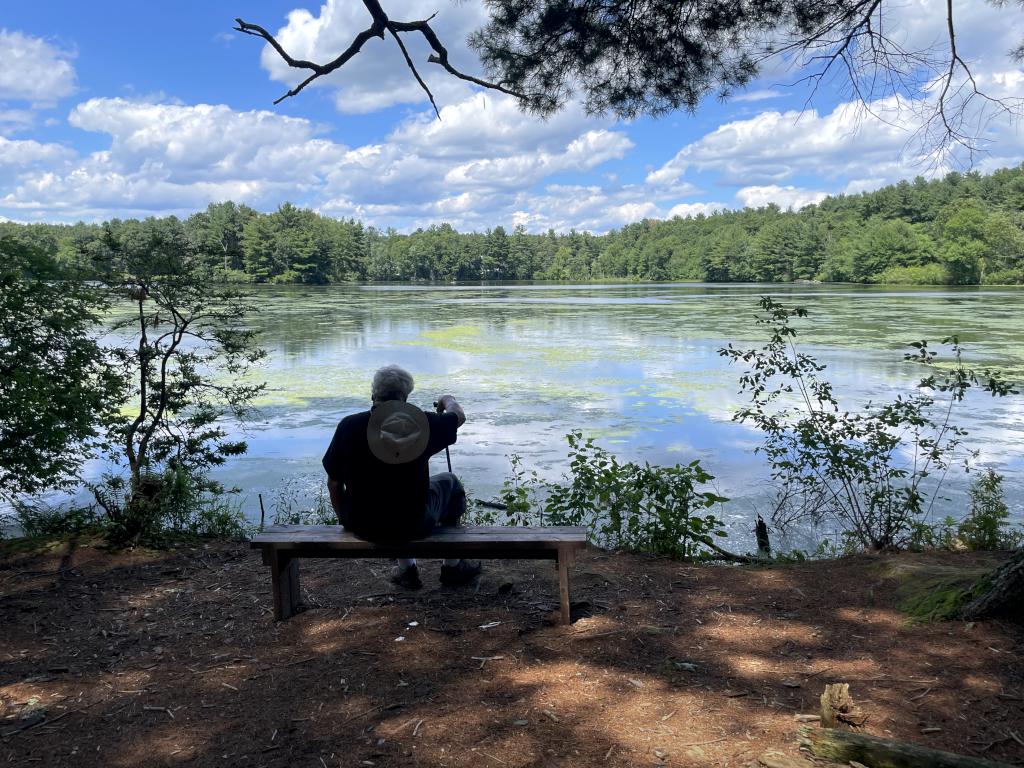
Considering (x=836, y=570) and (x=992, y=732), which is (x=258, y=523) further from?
(x=992, y=732)

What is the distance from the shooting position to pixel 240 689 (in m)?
2.52

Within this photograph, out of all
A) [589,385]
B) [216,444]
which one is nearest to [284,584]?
[216,444]

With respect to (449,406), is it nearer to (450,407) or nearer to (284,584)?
(450,407)

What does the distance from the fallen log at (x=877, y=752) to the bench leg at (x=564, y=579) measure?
1.16 metres

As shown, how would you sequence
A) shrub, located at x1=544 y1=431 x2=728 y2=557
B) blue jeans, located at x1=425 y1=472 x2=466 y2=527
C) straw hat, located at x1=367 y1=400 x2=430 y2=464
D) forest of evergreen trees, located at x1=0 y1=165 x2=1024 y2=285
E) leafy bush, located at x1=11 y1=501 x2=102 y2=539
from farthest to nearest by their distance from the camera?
forest of evergreen trees, located at x1=0 y1=165 x2=1024 y2=285
leafy bush, located at x1=11 y1=501 x2=102 y2=539
shrub, located at x1=544 y1=431 x2=728 y2=557
blue jeans, located at x1=425 y1=472 x2=466 y2=527
straw hat, located at x1=367 y1=400 x2=430 y2=464

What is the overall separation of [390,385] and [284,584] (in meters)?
0.98

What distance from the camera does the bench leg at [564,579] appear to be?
290 centimetres

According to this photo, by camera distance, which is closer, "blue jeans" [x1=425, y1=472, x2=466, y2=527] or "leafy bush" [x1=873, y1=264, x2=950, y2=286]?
"blue jeans" [x1=425, y1=472, x2=466, y2=527]

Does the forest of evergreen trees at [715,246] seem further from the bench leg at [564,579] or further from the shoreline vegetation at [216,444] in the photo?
the bench leg at [564,579]

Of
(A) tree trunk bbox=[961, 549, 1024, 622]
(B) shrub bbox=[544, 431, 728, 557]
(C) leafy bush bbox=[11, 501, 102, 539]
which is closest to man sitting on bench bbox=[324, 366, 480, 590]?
(B) shrub bbox=[544, 431, 728, 557]

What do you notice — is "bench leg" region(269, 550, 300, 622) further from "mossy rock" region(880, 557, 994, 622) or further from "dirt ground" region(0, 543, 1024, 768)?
"mossy rock" region(880, 557, 994, 622)

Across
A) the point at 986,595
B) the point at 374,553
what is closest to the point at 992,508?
the point at 986,595

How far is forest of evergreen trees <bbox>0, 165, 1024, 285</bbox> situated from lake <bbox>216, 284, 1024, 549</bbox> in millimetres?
2937

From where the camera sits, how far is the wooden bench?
2.90 meters
